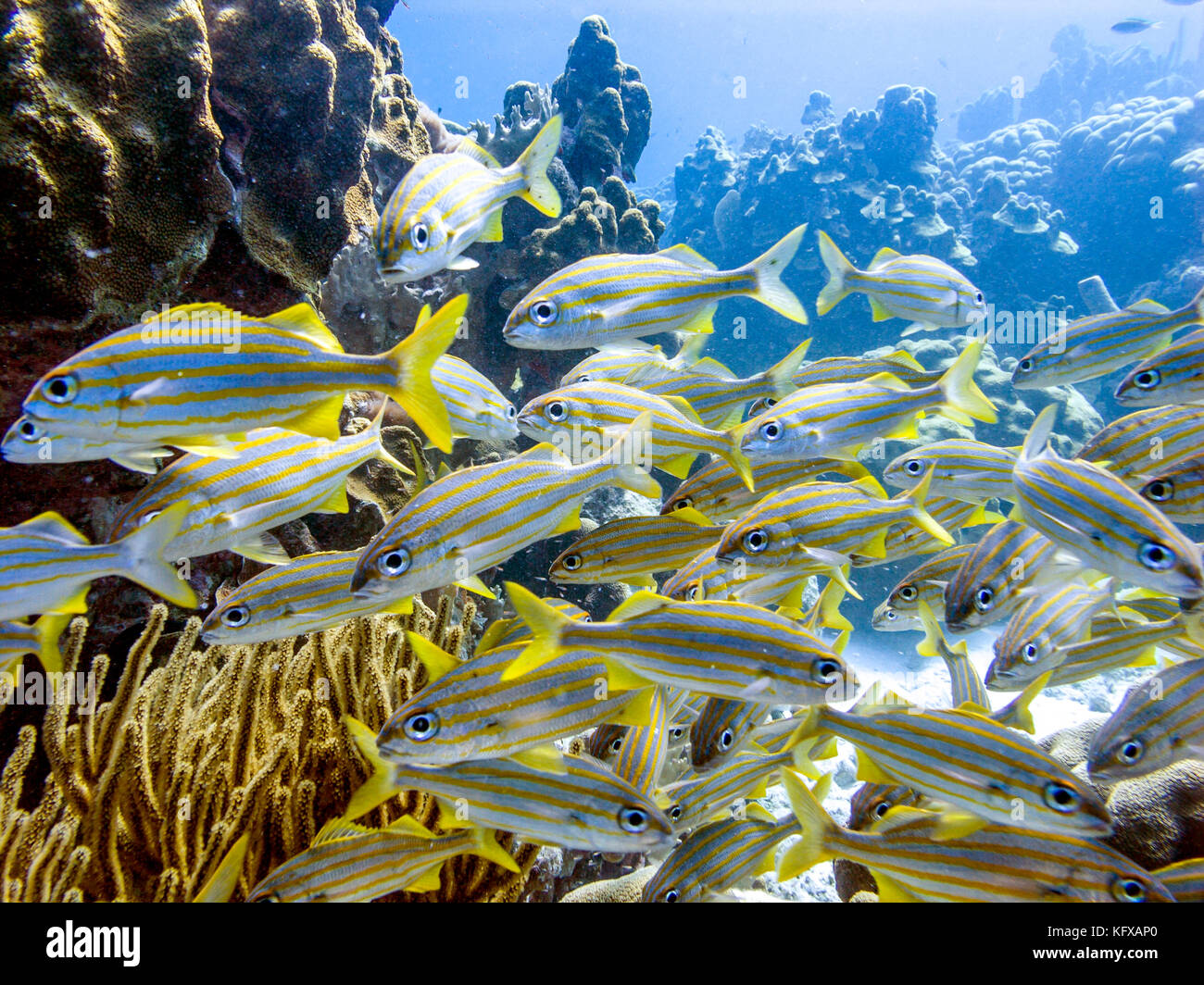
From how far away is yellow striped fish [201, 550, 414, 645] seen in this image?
204 cm

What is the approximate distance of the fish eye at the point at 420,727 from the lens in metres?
1.67

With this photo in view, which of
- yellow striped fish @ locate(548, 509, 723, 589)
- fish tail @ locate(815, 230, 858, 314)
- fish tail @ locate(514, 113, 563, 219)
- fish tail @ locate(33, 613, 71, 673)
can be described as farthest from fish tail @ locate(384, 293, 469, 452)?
fish tail @ locate(815, 230, 858, 314)

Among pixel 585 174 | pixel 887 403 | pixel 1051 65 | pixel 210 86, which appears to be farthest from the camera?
pixel 1051 65

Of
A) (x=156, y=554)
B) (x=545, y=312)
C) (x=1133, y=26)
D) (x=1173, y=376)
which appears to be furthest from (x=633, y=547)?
(x=1133, y=26)

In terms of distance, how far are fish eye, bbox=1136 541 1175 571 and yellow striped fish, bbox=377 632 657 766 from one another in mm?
1854

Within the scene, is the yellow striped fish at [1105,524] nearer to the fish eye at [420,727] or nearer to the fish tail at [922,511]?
the fish tail at [922,511]

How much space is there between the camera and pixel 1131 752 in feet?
6.49

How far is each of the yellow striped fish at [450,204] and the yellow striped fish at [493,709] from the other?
1593 mm

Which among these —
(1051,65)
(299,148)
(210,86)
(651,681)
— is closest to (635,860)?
(651,681)

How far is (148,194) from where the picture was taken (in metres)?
3.16

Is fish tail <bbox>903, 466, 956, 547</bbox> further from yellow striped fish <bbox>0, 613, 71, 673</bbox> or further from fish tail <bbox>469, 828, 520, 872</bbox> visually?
yellow striped fish <bbox>0, 613, 71, 673</bbox>
